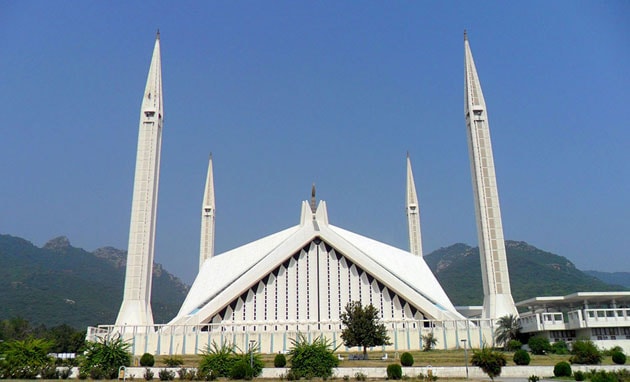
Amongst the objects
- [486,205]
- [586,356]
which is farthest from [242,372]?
[486,205]

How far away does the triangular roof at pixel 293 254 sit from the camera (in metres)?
27.4

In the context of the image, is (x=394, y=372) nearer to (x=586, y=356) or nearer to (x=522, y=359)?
(x=522, y=359)

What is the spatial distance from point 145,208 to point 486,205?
56.3 feet

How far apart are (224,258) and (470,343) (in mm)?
18408

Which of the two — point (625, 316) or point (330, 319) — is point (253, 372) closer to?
point (330, 319)

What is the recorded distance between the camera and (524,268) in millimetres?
106062

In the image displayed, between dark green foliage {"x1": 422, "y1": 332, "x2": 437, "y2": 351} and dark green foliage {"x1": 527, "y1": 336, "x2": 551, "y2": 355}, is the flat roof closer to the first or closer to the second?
dark green foliage {"x1": 527, "y1": 336, "x2": 551, "y2": 355}

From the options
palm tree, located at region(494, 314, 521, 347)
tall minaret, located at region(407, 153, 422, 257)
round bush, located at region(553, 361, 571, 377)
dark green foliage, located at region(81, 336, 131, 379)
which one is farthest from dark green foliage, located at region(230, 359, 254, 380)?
tall minaret, located at region(407, 153, 422, 257)

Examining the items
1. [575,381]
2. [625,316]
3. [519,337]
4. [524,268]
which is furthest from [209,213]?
[524,268]

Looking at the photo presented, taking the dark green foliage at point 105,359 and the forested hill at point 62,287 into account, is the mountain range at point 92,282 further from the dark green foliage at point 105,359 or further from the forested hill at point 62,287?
the dark green foliage at point 105,359

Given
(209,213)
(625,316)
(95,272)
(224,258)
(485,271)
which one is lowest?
(625,316)

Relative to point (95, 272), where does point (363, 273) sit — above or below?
below

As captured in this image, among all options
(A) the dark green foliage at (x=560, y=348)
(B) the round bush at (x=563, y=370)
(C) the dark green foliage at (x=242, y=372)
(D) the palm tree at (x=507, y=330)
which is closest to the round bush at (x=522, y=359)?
(B) the round bush at (x=563, y=370)

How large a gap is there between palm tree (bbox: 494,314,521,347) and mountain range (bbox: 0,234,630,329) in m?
55.5
